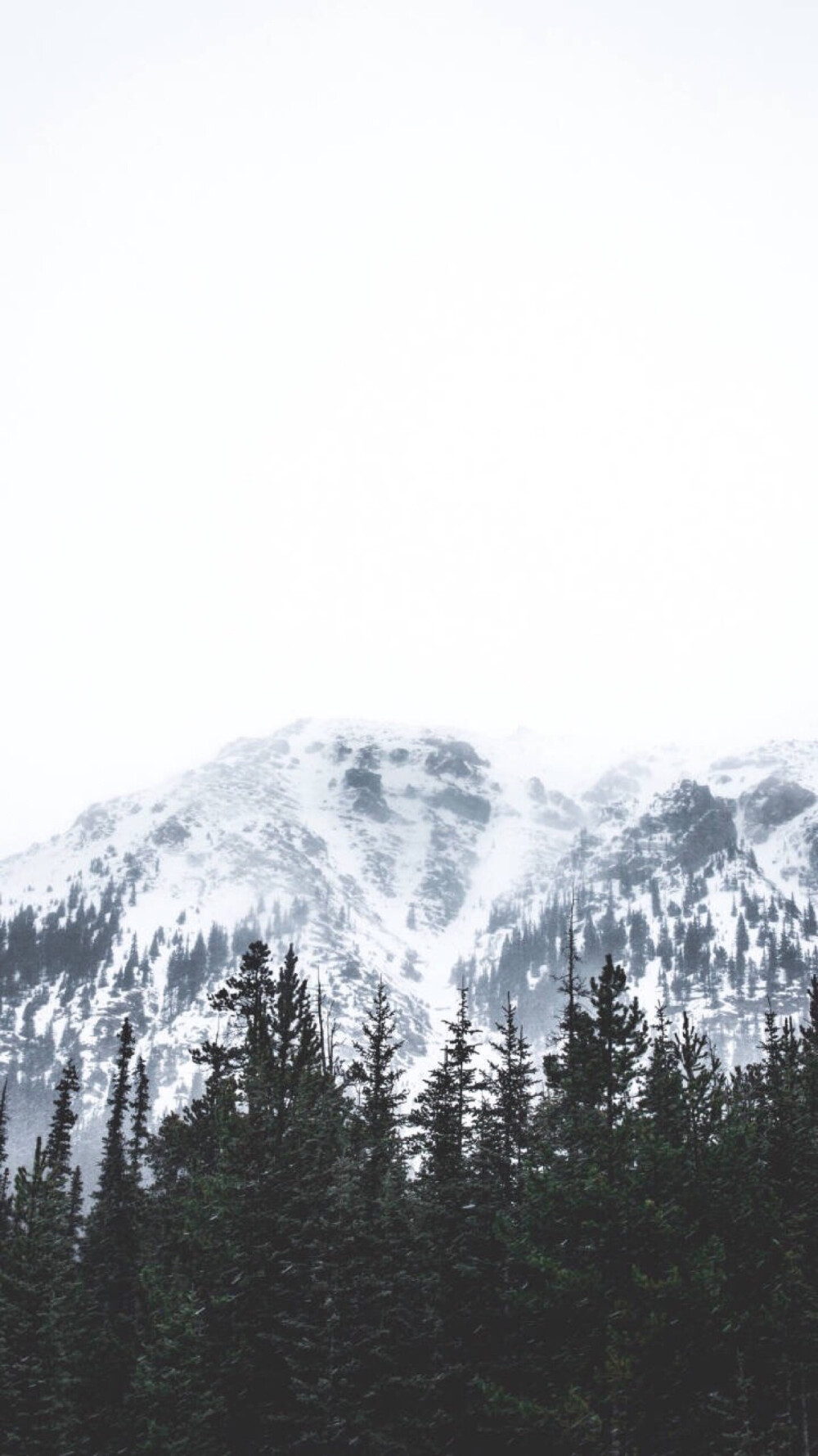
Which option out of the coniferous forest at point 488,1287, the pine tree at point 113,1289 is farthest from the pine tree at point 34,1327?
the pine tree at point 113,1289

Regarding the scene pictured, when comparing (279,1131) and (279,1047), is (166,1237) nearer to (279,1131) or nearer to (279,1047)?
(279,1047)

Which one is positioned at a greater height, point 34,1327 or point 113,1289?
point 34,1327

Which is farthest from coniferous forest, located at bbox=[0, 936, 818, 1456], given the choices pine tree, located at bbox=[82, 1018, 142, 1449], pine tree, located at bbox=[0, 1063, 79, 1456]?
pine tree, located at bbox=[82, 1018, 142, 1449]

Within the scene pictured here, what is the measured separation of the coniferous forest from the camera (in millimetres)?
25844

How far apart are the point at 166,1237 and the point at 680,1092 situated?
2560 cm

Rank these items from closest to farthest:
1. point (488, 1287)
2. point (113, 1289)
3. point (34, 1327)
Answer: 1. point (34, 1327)
2. point (488, 1287)
3. point (113, 1289)

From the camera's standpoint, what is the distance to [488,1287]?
114ft

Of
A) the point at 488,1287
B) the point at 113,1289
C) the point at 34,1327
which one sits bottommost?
the point at 113,1289

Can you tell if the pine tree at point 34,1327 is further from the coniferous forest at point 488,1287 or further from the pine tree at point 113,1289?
the pine tree at point 113,1289

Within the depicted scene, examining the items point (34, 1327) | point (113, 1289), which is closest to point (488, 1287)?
point (34, 1327)

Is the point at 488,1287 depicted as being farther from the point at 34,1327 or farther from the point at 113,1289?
the point at 113,1289

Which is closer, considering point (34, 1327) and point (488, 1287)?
point (34, 1327)

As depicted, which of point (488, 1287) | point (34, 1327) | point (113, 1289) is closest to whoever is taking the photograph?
point (34, 1327)

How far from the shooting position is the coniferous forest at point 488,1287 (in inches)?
1017
